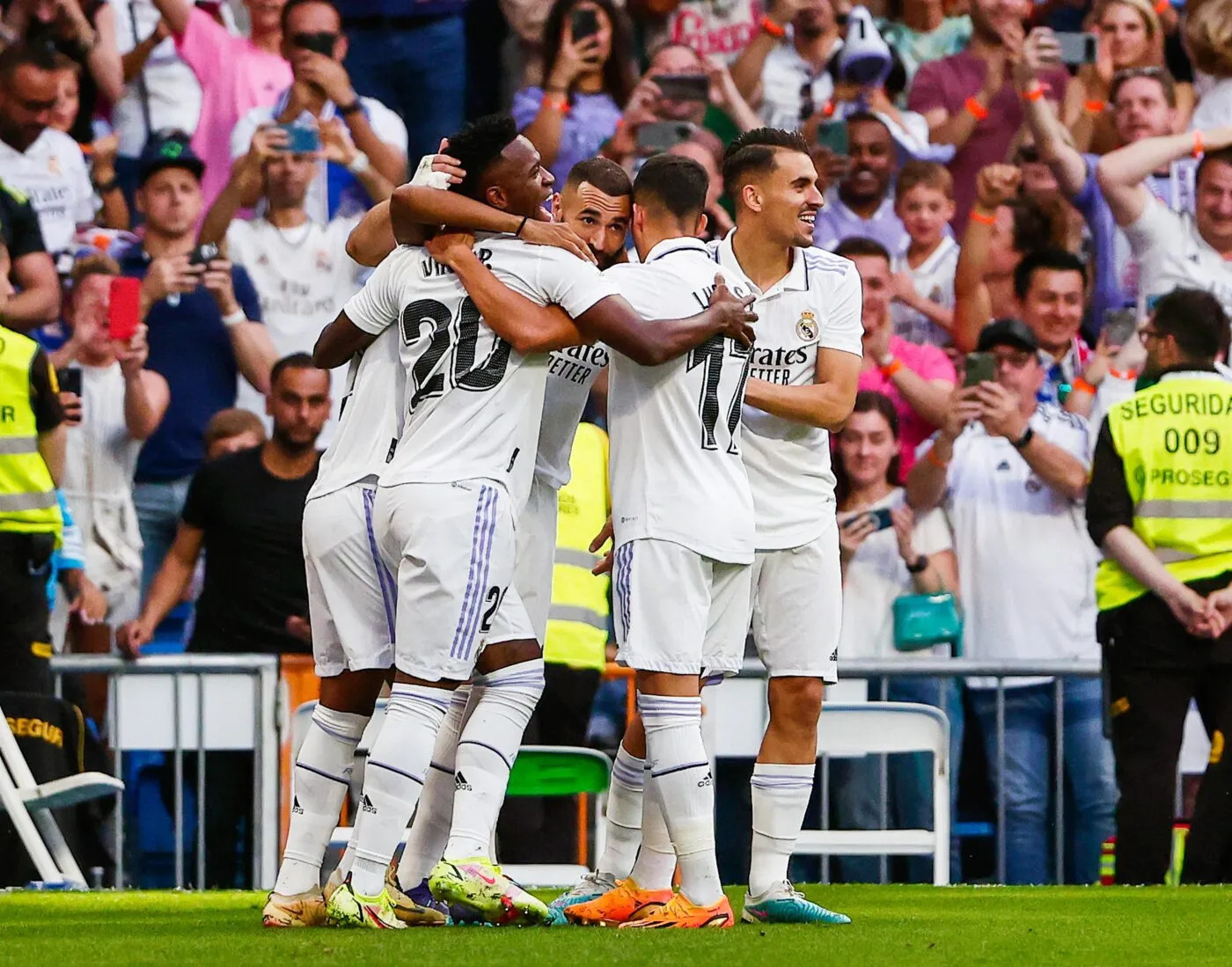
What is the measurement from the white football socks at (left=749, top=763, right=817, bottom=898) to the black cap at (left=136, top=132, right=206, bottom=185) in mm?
5979

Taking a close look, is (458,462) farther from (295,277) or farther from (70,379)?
(295,277)

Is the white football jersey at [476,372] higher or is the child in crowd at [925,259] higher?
the child in crowd at [925,259]

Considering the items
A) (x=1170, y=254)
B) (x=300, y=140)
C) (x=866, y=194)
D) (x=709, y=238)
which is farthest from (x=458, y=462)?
(x=1170, y=254)

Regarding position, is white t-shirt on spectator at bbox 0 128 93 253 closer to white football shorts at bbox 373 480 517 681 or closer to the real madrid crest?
the real madrid crest

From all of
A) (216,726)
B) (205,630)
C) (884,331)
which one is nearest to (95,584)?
(205,630)

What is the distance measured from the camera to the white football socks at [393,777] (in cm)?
559

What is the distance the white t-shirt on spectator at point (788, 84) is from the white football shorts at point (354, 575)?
6.39 meters

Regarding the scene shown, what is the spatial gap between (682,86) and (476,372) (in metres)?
5.76

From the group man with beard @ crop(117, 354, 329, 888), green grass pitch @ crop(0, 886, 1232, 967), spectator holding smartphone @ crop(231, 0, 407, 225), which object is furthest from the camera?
spectator holding smartphone @ crop(231, 0, 407, 225)

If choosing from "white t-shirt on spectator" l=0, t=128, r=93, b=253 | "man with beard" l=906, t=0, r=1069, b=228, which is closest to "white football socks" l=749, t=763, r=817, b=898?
"white t-shirt on spectator" l=0, t=128, r=93, b=253

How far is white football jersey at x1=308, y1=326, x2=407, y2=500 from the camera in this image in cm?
603

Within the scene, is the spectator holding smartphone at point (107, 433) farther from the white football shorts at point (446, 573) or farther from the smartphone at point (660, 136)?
the white football shorts at point (446, 573)

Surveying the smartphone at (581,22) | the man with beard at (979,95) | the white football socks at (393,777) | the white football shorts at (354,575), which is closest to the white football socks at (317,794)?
the white football shorts at (354,575)

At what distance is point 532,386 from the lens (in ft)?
19.3
